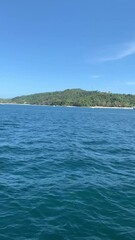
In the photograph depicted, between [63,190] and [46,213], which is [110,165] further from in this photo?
[46,213]

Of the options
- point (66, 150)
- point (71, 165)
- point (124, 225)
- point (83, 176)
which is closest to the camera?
point (124, 225)

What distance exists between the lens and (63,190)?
61.0 ft

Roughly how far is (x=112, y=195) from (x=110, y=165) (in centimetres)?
839

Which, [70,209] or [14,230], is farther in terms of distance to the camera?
[70,209]

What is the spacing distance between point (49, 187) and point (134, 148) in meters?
21.3

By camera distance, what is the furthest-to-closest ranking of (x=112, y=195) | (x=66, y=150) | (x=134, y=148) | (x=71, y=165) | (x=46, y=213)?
(x=134, y=148)
(x=66, y=150)
(x=71, y=165)
(x=112, y=195)
(x=46, y=213)

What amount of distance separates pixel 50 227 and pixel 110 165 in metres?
13.9

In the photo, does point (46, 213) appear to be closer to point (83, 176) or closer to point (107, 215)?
point (107, 215)

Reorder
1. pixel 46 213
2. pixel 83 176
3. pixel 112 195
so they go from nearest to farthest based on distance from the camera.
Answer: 1. pixel 46 213
2. pixel 112 195
3. pixel 83 176

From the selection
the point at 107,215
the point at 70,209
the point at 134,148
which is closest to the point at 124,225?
the point at 107,215

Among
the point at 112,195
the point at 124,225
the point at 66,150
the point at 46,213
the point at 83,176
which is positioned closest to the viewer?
the point at 124,225

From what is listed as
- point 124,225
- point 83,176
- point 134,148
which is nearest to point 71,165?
point 83,176

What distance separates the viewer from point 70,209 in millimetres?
15703

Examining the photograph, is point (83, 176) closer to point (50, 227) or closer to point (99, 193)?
point (99, 193)
